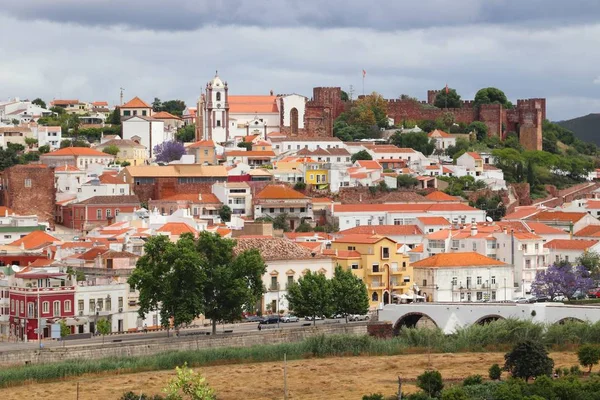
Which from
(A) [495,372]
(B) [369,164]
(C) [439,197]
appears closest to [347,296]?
(A) [495,372]

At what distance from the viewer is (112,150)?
362ft

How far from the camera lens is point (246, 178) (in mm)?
100875

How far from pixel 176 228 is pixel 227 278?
1471cm

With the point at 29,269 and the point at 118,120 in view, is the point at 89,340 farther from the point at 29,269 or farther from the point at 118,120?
the point at 118,120

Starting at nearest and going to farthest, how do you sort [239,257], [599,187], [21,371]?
[21,371] → [239,257] → [599,187]

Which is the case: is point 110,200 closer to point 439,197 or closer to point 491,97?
point 439,197

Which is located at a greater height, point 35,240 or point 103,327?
point 35,240

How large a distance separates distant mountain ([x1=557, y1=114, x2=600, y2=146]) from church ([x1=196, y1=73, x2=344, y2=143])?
36.4 m

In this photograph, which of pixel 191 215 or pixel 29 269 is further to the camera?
pixel 191 215

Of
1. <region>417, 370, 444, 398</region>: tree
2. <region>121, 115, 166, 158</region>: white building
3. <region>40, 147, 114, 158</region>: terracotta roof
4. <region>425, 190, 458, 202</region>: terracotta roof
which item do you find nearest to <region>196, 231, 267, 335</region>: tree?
<region>417, 370, 444, 398</region>: tree

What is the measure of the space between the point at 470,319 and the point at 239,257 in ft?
30.1

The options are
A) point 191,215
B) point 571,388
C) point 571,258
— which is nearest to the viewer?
point 571,388

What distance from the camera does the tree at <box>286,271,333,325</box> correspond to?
68.4 meters

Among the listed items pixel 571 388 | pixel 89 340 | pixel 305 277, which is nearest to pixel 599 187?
pixel 305 277
